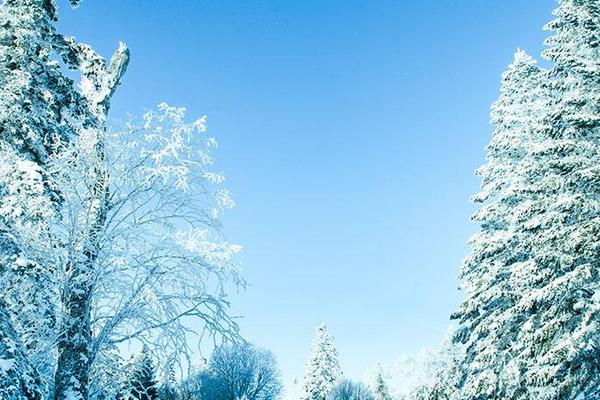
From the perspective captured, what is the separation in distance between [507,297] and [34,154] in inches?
595

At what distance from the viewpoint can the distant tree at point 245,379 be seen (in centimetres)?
5294

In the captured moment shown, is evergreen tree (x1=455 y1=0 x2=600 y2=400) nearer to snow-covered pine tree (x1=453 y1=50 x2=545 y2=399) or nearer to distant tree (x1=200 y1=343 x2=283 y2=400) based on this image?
snow-covered pine tree (x1=453 y1=50 x2=545 y2=399)

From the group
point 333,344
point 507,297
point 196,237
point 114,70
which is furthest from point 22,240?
point 333,344

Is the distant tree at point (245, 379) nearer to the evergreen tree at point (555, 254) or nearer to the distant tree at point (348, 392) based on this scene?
the distant tree at point (348, 392)

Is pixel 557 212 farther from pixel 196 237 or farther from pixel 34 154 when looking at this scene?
pixel 34 154

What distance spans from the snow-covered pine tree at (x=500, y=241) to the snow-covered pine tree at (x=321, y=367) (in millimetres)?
33355

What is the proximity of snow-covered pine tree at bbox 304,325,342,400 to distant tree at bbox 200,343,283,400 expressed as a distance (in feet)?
25.0

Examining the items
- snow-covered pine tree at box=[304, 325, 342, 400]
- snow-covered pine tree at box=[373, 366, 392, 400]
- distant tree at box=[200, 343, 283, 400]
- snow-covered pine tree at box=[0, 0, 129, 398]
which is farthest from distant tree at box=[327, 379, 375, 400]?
snow-covered pine tree at box=[0, 0, 129, 398]

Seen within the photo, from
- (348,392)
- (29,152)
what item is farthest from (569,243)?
(348,392)

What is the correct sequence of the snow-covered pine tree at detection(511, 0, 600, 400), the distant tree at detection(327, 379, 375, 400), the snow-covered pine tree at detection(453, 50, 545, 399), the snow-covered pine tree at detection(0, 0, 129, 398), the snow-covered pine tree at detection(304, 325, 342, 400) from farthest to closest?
1. the distant tree at detection(327, 379, 375, 400)
2. the snow-covered pine tree at detection(304, 325, 342, 400)
3. the snow-covered pine tree at detection(453, 50, 545, 399)
4. the snow-covered pine tree at detection(511, 0, 600, 400)
5. the snow-covered pine tree at detection(0, 0, 129, 398)

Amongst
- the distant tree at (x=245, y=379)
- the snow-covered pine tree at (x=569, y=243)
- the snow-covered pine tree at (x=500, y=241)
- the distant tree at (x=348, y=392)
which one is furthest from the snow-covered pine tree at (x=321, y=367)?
the snow-covered pine tree at (x=569, y=243)

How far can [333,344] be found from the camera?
5109cm

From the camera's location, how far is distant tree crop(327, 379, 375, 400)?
62.8 m

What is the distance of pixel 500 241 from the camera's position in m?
16.1
